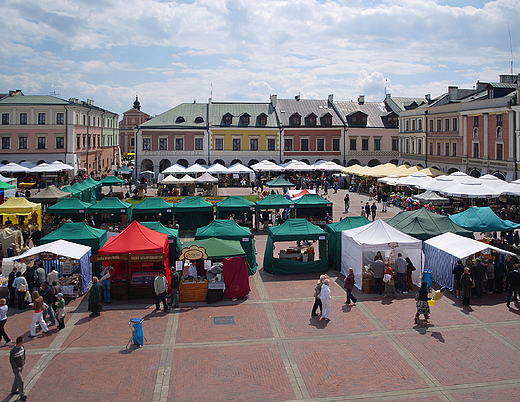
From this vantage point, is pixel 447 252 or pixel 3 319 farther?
pixel 447 252

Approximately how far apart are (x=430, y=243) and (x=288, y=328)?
7.31 m

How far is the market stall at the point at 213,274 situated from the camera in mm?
15125

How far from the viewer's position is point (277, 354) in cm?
1136

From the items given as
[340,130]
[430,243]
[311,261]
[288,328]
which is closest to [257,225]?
[311,261]

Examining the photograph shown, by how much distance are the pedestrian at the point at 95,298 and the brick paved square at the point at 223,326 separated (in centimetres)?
244

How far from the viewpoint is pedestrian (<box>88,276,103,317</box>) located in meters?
13.8

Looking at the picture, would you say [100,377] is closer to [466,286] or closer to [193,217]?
[466,286]

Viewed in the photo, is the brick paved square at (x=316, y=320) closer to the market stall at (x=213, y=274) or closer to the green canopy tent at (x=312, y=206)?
the market stall at (x=213, y=274)

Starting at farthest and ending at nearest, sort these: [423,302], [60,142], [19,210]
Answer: [60,142] < [19,210] < [423,302]

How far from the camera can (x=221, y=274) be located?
50.4 feet

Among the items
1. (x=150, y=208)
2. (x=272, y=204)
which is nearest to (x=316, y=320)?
(x=272, y=204)

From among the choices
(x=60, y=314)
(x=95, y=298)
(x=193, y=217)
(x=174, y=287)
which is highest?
(x=193, y=217)

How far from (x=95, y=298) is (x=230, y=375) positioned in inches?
216

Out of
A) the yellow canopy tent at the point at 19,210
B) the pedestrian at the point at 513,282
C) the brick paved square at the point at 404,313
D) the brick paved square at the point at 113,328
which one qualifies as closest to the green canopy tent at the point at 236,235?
the brick paved square at the point at 113,328
